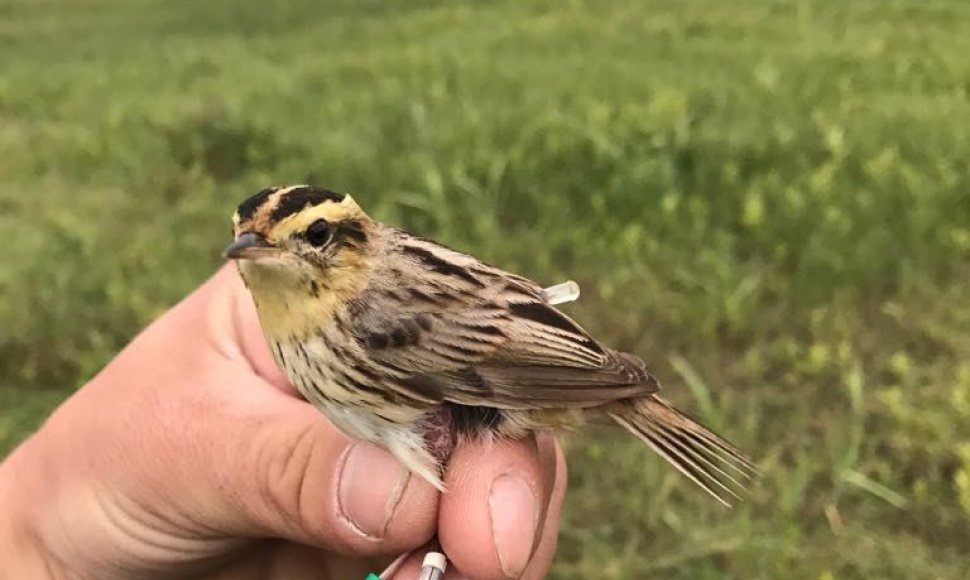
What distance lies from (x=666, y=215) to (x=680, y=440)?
8.15 ft

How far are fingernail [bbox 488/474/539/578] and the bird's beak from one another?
0.76 m

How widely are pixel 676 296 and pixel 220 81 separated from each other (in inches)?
196

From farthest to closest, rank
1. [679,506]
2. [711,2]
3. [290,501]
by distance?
[711,2], [679,506], [290,501]

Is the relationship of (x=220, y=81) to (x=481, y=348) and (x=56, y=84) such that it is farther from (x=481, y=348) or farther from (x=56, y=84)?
(x=481, y=348)

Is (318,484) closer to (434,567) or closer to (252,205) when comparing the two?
(434,567)

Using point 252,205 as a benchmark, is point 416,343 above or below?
below

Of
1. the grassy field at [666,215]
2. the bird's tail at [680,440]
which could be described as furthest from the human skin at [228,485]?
the grassy field at [666,215]

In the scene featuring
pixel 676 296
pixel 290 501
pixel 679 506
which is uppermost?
pixel 290 501

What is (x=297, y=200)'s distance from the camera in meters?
A: 2.08

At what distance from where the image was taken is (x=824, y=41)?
7238 mm

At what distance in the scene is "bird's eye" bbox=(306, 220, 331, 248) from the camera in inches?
82.4

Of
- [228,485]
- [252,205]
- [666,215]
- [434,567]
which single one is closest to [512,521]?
[434,567]

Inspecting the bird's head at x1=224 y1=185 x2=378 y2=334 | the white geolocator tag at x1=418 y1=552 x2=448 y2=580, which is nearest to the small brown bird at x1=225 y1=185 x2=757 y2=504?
the bird's head at x1=224 y1=185 x2=378 y2=334

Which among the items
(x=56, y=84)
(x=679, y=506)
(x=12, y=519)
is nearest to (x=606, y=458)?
(x=679, y=506)
